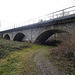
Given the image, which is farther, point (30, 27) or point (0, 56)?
point (30, 27)

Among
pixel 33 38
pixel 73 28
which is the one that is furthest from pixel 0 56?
pixel 33 38

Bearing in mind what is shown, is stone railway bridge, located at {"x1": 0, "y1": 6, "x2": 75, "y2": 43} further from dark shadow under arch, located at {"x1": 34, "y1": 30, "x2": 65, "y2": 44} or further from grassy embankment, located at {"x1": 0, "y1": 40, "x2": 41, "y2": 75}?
grassy embankment, located at {"x1": 0, "y1": 40, "x2": 41, "y2": 75}

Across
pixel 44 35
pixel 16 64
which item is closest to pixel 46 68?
pixel 16 64

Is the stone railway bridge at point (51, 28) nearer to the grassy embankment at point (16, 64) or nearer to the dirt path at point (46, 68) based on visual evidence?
the dirt path at point (46, 68)

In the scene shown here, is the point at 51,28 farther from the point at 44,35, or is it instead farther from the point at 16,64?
the point at 16,64

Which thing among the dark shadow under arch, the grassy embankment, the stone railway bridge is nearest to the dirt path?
the grassy embankment

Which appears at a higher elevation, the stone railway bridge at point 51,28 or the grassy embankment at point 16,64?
the stone railway bridge at point 51,28

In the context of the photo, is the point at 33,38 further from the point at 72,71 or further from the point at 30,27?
the point at 72,71

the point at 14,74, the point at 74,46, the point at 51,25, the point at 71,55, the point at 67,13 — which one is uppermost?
the point at 67,13

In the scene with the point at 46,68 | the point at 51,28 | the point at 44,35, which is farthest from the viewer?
the point at 44,35

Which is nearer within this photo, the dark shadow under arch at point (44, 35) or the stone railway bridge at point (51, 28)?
the stone railway bridge at point (51, 28)

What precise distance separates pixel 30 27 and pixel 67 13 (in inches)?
352

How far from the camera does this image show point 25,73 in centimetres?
411

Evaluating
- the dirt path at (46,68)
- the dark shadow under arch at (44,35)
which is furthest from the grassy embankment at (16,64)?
the dark shadow under arch at (44,35)
